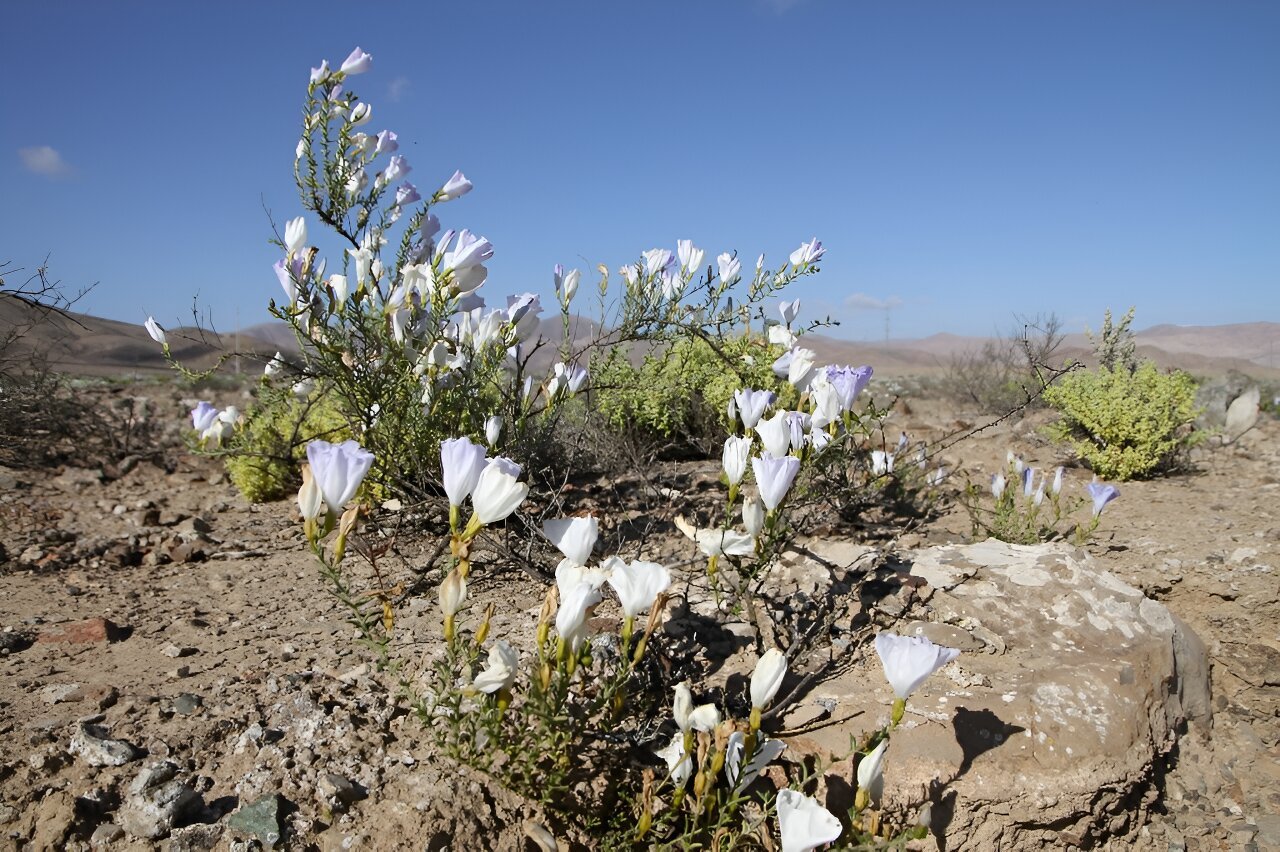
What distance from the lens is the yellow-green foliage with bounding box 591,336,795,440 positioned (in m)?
4.88

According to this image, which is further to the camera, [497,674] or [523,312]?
[523,312]

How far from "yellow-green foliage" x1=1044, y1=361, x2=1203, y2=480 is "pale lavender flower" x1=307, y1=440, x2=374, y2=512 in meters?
5.37

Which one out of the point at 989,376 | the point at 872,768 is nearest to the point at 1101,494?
the point at 872,768

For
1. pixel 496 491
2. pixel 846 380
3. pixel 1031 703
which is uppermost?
pixel 846 380

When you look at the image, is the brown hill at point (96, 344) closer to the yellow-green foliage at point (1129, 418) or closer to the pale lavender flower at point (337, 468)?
the pale lavender flower at point (337, 468)

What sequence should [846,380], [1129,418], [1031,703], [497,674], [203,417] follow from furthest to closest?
[1129,418] → [203,417] → [846,380] → [1031,703] → [497,674]

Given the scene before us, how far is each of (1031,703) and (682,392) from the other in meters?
2.94

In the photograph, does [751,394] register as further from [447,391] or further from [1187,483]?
[1187,483]

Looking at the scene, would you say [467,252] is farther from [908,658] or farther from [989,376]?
[989,376]

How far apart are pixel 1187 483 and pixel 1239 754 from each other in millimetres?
3219

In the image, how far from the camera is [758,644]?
94.7 inches

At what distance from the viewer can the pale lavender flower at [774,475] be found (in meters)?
1.94

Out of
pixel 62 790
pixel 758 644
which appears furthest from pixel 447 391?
pixel 62 790

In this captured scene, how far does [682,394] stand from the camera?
5.18 m
